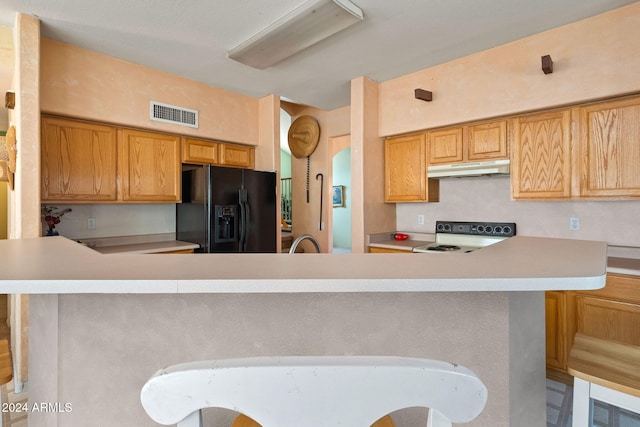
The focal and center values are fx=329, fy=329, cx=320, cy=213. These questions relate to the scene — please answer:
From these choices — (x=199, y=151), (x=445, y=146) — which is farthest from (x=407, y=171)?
(x=199, y=151)

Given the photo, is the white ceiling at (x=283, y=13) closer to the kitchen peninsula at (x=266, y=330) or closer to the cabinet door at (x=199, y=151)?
the cabinet door at (x=199, y=151)

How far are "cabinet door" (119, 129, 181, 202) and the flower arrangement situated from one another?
548 millimetres

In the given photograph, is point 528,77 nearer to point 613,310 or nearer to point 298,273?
point 613,310

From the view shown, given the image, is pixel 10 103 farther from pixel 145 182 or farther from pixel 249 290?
pixel 249 290

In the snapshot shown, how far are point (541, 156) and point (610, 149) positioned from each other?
426 millimetres

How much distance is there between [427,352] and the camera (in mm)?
960

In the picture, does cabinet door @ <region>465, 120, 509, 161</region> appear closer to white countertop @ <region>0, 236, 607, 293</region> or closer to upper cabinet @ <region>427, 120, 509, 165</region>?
upper cabinet @ <region>427, 120, 509, 165</region>

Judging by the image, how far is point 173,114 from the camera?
3.43 meters

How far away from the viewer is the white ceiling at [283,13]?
7.43ft

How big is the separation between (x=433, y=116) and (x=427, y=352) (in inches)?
110

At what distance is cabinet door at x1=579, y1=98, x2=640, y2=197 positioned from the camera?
230 cm

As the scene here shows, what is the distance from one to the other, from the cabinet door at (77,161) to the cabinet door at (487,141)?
334 cm

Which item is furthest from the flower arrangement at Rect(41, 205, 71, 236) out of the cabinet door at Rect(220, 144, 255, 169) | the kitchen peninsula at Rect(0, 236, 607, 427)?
the kitchen peninsula at Rect(0, 236, 607, 427)

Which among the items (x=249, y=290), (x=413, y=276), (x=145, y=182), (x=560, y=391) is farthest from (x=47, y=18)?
(x=560, y=391)
